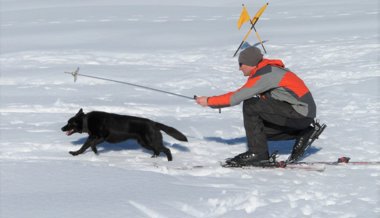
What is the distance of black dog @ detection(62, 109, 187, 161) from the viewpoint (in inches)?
233

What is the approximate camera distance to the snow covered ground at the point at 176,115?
4562mm

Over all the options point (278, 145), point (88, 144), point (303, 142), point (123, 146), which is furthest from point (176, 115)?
point (303, 142)

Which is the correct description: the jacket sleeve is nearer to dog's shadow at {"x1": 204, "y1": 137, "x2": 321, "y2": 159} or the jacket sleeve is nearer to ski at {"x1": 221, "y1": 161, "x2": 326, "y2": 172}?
ski at {"x1": 221, "y1": 161, "x2": 326, "y2": 172}

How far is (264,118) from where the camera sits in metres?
5.59

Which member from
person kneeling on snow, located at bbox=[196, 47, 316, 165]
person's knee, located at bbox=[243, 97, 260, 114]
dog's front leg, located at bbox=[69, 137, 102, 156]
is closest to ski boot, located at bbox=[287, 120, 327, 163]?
person kneeling on snow, located at bbox=[196, 47, 316, 165]

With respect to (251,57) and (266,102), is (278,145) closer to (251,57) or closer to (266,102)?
(266,102)

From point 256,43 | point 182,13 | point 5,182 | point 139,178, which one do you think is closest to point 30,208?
point 5,182

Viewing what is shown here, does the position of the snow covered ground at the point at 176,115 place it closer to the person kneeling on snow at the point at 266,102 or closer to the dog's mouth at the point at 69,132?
the dog's mouth at the point at 69,132

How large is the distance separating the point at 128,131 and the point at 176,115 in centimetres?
202

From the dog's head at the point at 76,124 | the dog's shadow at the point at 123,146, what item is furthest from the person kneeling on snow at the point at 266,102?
the dog's head at the point at 76,124

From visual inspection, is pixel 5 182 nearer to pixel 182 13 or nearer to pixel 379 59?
pixel 379 59

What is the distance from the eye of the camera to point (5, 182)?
4.92 m

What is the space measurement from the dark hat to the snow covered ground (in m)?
0.97

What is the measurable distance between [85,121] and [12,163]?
2.86 ft
